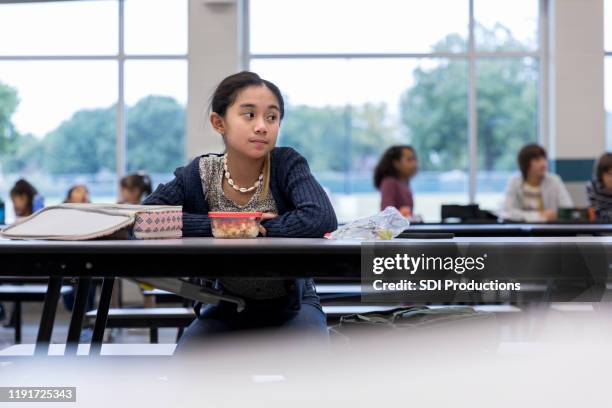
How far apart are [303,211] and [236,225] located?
0.22 m

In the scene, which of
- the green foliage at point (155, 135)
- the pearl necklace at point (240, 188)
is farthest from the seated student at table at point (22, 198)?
the pearl necklace at point (240, 188)

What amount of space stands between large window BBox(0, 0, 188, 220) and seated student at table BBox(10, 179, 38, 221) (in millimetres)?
1889

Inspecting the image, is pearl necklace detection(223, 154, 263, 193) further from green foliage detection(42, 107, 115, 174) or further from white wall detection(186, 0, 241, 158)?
green foliage detection(42, 107, 115, 174)

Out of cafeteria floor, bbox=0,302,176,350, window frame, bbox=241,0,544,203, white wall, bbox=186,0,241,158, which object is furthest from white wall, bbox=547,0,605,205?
cafeteria floor, bbox=0,302,176,350

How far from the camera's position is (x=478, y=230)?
3773 millimetres

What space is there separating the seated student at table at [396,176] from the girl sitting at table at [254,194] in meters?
4.03

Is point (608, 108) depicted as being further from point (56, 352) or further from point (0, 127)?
point (56, 352)

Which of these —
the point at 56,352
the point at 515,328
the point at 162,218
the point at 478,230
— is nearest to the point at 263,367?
the point at 162,218

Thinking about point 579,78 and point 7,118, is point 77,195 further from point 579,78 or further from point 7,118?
point 579,78

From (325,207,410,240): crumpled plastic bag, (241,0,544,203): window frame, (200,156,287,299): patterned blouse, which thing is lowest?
(325,207,410,240): crumpled plastic bag

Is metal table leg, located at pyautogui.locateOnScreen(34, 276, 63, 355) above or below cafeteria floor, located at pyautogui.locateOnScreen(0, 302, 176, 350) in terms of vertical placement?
above

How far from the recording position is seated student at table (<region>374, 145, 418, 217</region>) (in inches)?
Answer: 247

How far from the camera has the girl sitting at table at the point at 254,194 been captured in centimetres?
195

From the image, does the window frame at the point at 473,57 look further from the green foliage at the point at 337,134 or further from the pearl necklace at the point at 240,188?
the pearl necklace at the point at 240,188
